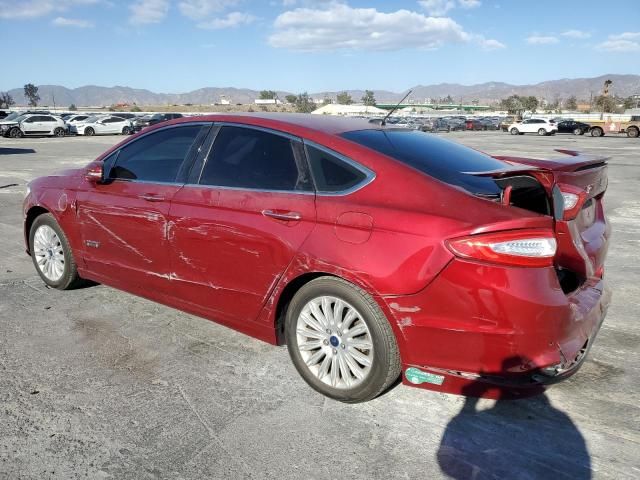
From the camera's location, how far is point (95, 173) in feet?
14.4

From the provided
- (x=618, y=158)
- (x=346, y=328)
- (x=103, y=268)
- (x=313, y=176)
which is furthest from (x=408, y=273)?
(x=618, y=158)

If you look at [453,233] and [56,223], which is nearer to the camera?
[453,233]

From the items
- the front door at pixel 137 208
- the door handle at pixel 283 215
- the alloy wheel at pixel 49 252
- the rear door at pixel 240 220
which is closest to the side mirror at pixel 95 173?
the front door at pixel 137 208

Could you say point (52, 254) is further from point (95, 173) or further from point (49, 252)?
point (95, 173)

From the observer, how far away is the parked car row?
35384 millimetres

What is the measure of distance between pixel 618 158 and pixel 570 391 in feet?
66.4

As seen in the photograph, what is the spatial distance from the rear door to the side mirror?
97 centimetres

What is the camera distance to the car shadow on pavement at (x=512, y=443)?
2.59 m

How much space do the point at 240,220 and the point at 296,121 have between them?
753mm

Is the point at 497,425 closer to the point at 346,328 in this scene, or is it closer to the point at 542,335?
the point at 542,335

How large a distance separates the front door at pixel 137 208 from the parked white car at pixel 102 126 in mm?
37780

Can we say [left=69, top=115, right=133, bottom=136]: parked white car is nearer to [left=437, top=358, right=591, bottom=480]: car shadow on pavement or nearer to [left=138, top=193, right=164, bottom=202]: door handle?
[left=138, top=193, right=164, bottom=202]: door handle

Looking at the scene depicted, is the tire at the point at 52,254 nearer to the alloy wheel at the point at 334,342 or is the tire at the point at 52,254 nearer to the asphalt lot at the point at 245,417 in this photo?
the asphalt lot at the point at 245,417

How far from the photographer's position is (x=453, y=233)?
2.67 meters
